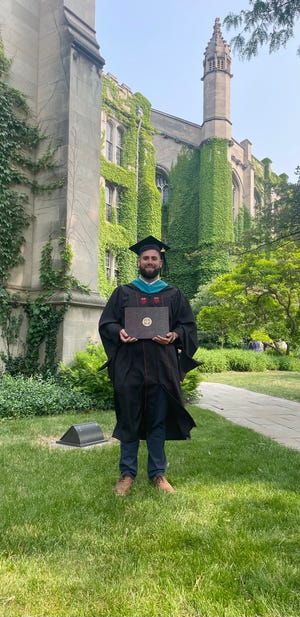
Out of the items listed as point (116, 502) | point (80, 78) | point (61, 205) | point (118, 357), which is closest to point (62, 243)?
point (61, 205)

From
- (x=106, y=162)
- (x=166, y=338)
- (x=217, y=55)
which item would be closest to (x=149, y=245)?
(x=166, y=338)

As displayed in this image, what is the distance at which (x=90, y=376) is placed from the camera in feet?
27.9

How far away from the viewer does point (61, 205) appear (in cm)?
999

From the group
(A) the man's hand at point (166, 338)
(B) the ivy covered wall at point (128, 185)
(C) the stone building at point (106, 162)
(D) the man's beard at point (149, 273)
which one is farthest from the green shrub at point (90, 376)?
(B) the ivy covered wall at point (128, 185)

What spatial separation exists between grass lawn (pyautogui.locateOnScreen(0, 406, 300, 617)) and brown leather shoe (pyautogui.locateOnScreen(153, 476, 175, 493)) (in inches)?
3.0

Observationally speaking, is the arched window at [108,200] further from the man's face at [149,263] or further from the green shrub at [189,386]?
the man's face at [149,263]

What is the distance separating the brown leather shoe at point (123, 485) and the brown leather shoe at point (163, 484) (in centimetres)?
20

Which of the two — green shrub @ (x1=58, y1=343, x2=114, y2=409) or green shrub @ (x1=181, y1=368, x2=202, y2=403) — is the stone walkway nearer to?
green shrub @ (x1=181, y1=368, x2=202, y2=403)

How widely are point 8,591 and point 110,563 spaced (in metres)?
→ 0.53

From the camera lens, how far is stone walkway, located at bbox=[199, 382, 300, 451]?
646 cm

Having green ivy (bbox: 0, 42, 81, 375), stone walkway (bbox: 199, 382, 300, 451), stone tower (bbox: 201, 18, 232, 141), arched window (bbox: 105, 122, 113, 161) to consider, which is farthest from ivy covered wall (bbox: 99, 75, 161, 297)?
stone walkway (bbox: 199, 382, 300, 451)

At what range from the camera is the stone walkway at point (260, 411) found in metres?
6.46

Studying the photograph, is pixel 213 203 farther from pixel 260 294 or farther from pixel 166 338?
pixel 166 338

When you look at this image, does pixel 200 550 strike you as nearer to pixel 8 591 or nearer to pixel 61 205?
pixel 8 591
